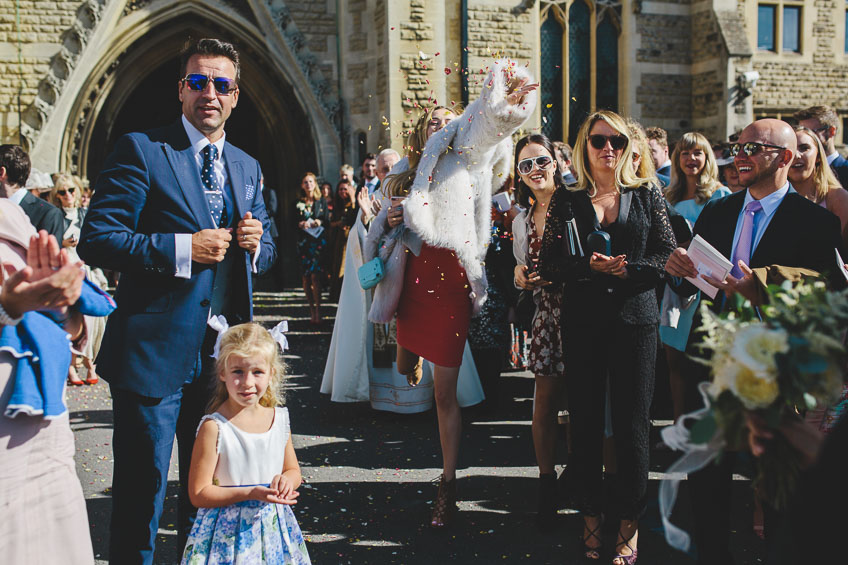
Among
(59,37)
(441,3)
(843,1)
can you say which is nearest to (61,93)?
(59,37)

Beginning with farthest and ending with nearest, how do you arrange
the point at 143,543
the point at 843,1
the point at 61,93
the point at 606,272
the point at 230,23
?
the point at 843,1 < the point at 230,23 < the point at 61,93 < the point at 606,272 < the point at 143,543

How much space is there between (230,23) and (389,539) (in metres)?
12.5

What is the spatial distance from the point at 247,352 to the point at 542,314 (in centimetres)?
198

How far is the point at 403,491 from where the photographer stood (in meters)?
4.47

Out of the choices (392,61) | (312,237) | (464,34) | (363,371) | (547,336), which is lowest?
(363,371)

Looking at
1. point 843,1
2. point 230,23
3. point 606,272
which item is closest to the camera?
point 606,272

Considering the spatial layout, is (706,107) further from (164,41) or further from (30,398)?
Answer: (30,398)

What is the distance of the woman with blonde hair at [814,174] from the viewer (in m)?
4.25

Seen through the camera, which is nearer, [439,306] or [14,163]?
[439,306]

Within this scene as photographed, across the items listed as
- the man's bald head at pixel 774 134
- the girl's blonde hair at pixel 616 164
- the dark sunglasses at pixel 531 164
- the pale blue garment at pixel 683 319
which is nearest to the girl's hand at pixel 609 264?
the girl's blonde hair at pixel 616 164

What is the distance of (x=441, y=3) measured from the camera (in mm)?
13352

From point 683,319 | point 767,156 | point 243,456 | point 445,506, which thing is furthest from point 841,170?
point 243,456

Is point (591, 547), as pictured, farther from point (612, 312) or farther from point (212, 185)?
point (212, 185)

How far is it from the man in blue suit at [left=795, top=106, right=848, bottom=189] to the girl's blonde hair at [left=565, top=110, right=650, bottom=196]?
9.02 ft
